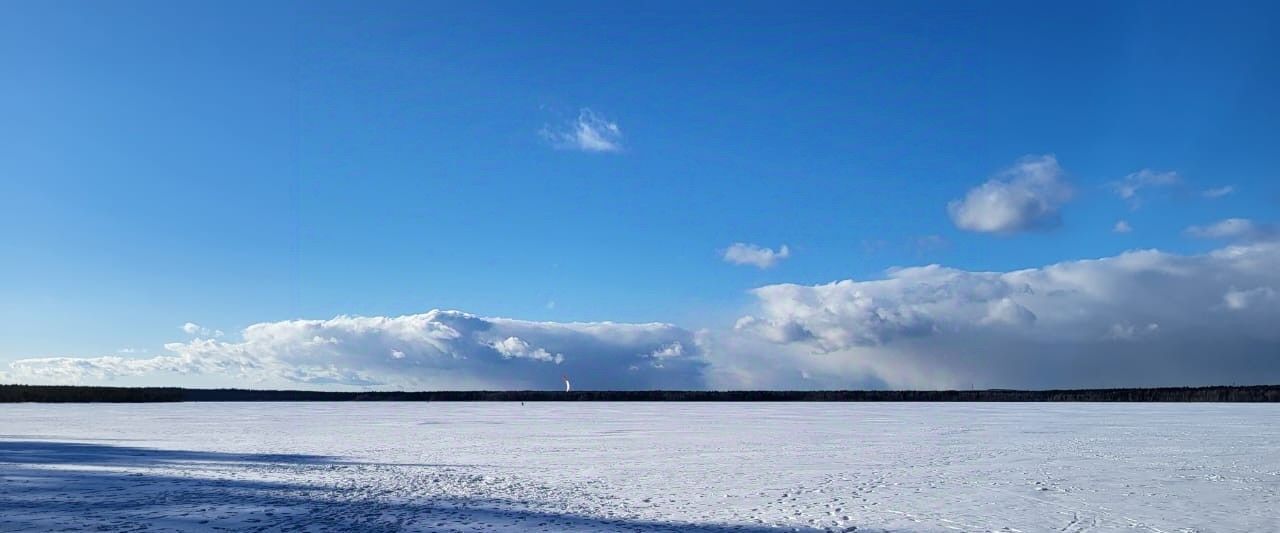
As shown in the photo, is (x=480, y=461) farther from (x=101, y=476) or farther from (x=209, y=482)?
(x=101, y=476)

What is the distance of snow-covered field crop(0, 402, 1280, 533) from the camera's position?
9883mm

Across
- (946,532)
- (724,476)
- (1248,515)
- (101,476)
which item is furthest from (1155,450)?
(101,476)

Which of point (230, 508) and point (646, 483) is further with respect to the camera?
point (646, 483)

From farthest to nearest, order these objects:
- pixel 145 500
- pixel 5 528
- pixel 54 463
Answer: pixel 54 463 < pixel 145 500 < pixel 5 528

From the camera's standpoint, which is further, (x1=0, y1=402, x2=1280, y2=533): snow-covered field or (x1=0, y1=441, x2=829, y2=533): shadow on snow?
(x1=0, y1=402, x2=1280, y2=533): snow-covered field

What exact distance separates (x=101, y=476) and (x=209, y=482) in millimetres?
2006

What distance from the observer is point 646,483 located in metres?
12.8

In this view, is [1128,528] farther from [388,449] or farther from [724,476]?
[388,449]

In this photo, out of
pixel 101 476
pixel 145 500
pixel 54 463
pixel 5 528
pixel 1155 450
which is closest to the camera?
pixel 5 528

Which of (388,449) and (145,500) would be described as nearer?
(145,500)

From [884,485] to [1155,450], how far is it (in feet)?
28.5

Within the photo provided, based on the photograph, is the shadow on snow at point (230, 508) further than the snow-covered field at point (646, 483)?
No

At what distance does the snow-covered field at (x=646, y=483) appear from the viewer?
9883mm

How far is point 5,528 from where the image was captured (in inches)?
365
